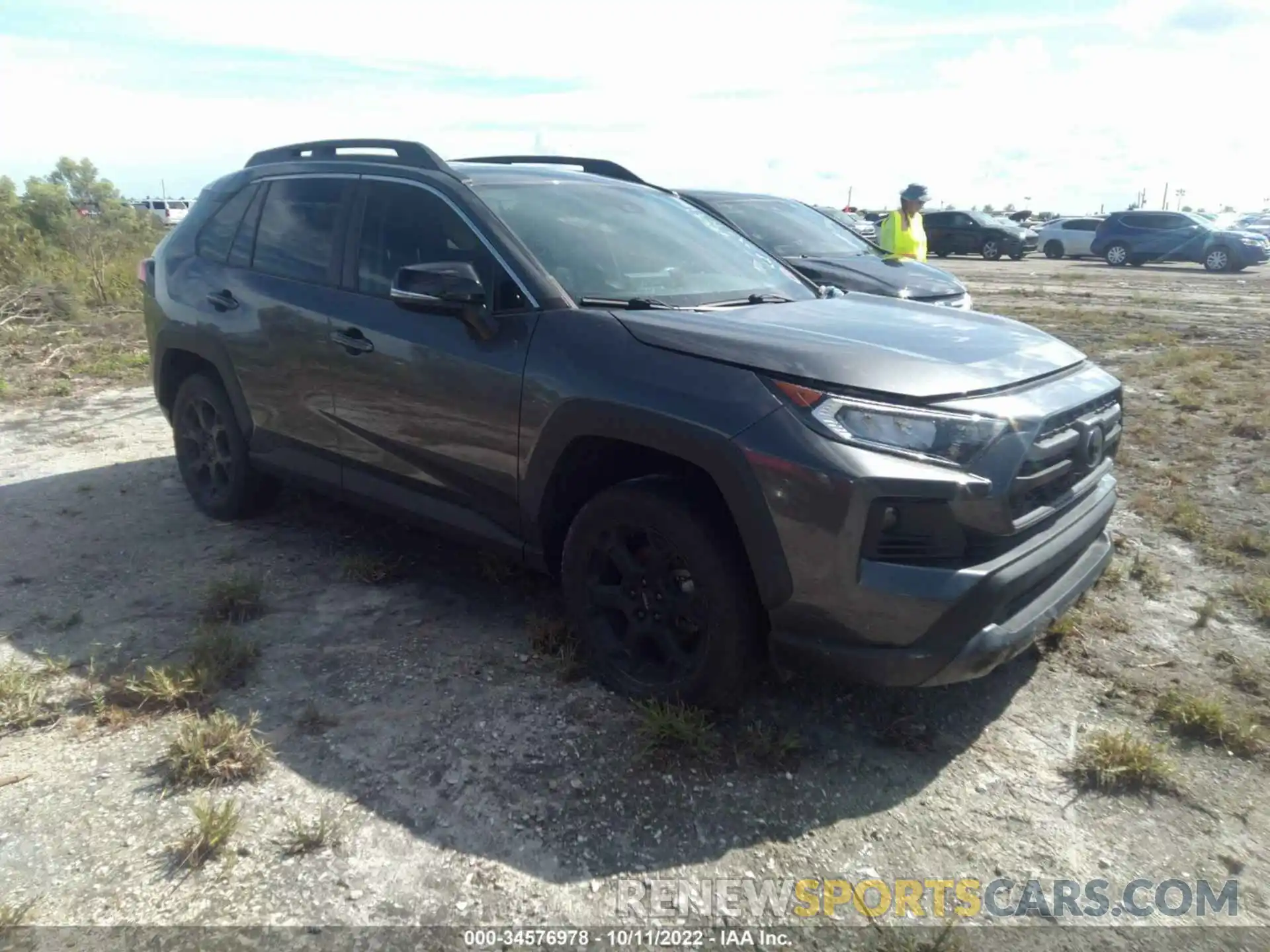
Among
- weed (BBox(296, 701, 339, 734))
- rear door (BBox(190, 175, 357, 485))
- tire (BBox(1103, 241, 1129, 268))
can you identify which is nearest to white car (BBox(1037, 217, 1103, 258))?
tire (BBox(1103, 241, 1129, 268))

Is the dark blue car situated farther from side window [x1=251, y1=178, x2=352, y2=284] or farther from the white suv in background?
the white suv in background

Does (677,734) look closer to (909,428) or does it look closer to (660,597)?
(660,597)

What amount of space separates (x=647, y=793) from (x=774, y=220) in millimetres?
6752

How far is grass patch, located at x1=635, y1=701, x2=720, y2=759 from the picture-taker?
9.86 feet

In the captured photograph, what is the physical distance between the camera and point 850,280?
761cm

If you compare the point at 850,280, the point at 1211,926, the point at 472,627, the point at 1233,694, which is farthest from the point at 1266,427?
the point at 472,627

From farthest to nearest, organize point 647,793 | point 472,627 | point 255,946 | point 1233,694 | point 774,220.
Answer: point 774,220 < point 472,627 < point 1233,694 < point 647,793 < point 255,946

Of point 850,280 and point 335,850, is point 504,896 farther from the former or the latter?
point 850,280

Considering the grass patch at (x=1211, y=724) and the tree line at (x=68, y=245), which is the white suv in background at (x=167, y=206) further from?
the grass patch at (x=1211, y=724)

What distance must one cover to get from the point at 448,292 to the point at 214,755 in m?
1.67

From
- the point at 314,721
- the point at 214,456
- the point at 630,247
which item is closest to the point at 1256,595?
the point at 630,247

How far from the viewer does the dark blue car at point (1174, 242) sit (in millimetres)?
25516

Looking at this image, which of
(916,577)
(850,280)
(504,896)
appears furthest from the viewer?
(850,280)

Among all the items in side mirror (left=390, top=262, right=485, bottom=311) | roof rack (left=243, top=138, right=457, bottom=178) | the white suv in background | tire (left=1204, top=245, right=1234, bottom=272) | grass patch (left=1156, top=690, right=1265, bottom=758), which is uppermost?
the white suv in background
